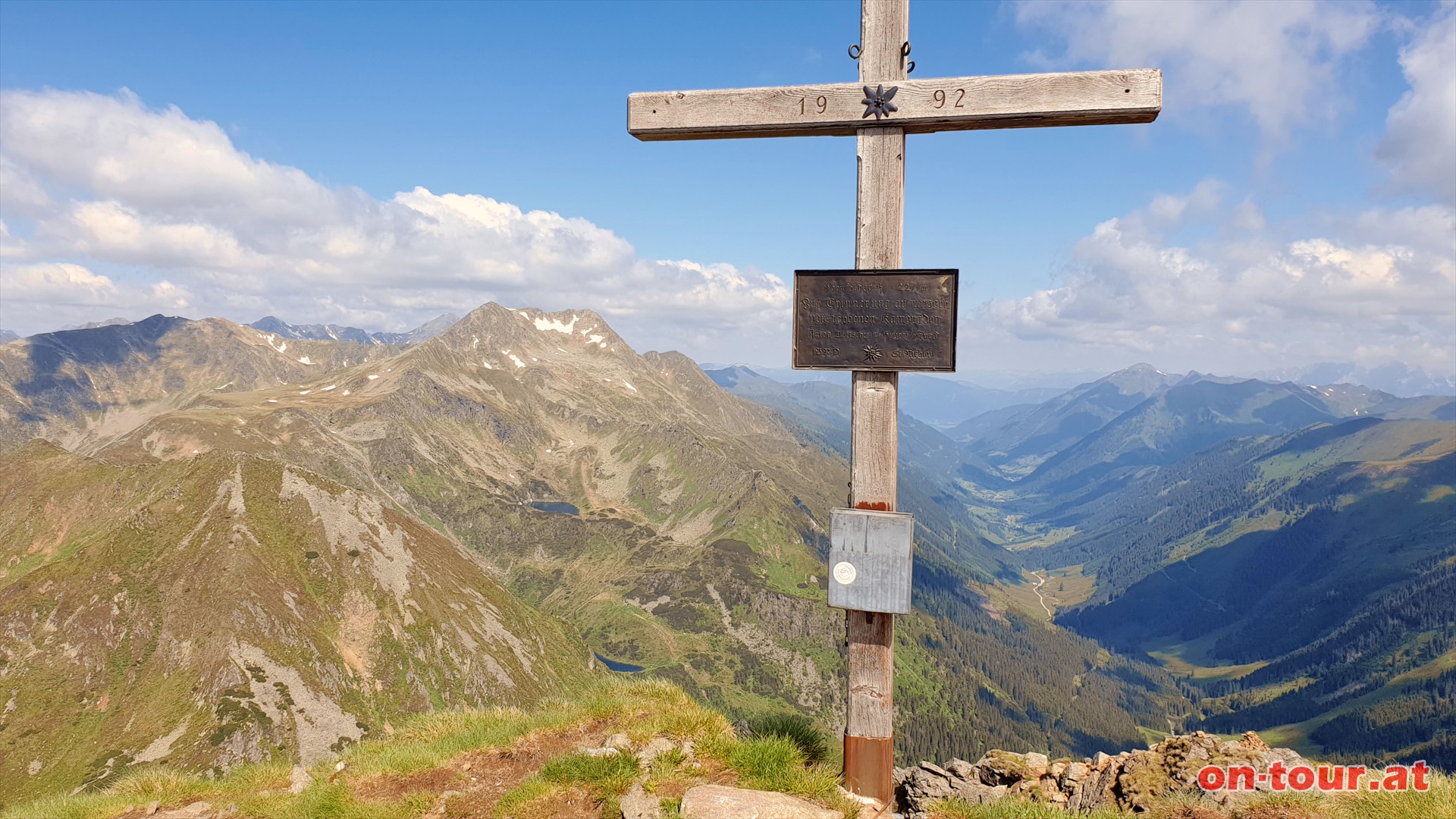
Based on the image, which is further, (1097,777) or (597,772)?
(1097,777)

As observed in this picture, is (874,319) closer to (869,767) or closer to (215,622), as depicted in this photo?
(869,767)

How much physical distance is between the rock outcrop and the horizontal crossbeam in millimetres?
9634

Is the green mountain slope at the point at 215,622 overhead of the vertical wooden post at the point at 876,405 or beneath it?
beneath

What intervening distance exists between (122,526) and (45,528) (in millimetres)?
33597

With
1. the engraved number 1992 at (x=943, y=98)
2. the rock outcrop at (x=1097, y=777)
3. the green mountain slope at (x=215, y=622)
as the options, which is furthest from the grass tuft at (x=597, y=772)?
the green mountain slope at (x=215, y=622)

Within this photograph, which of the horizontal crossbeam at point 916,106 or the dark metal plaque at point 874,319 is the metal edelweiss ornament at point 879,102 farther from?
the dark metal plaque at point 874,319

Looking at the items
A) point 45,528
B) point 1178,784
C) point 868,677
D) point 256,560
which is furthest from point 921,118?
point 45,528

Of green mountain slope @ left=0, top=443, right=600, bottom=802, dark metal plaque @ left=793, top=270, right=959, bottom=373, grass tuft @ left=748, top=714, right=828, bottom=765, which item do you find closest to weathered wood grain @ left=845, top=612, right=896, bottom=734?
grass tuft @ left=748, top=714, right=828, bottom=765

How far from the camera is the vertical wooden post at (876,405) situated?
29.7 feet

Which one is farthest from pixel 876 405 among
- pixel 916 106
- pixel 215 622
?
pixel 215 622

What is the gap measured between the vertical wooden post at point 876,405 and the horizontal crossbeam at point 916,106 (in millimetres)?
360

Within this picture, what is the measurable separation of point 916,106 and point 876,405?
4.29 m

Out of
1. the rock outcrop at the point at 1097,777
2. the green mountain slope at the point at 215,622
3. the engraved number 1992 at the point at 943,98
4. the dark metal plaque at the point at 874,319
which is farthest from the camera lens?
the green mountain slope at the point at 215,622

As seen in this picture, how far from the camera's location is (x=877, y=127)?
9242mm
